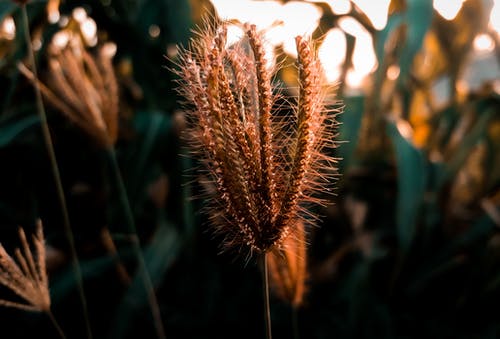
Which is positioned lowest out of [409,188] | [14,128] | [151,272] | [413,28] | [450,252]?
[450,252]

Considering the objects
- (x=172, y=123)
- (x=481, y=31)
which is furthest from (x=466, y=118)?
(x=172, y=123)

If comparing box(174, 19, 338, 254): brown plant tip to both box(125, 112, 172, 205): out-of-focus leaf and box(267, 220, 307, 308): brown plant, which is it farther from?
box(125, 112, 172, 205): out-of-focus leaf

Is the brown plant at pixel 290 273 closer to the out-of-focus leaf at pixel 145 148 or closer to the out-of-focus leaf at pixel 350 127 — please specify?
the out-of-focus leaf at pixel 145 148

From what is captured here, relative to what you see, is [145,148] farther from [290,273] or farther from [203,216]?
[290,273]

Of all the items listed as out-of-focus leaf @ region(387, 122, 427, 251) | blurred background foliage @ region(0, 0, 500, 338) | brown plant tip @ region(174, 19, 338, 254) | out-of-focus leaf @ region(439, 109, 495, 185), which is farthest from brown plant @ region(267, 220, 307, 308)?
out-of-focus leaf @ region(439, 109, 495, 185)

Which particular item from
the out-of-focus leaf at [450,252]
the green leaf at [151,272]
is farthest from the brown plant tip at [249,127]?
the out-of-focus leaf at [450,252]

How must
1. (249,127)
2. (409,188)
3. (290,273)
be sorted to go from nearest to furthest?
(249,127) < (290,273) < (409,188)

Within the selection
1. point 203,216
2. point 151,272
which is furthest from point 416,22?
point 151,272
